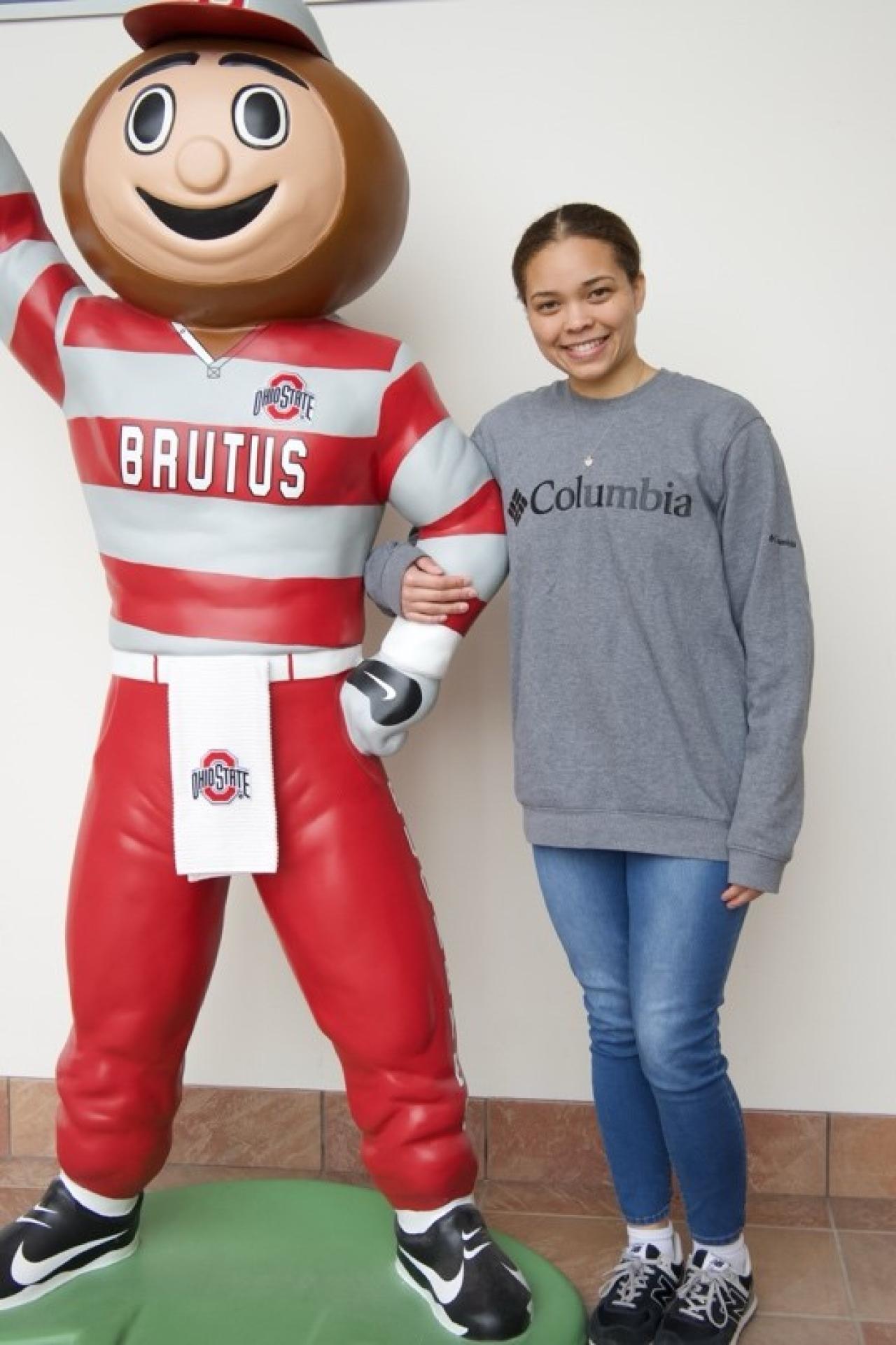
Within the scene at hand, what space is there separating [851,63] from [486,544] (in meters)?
0.91

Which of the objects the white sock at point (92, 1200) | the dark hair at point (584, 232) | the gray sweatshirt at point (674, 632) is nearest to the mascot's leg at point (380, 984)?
the gray sweatshirt at point (674, 632)

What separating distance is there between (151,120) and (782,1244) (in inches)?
64.5

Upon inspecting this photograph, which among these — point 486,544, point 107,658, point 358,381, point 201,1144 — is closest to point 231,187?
point 358,381

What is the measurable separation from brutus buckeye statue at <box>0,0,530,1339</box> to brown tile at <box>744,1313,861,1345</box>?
1.01ft


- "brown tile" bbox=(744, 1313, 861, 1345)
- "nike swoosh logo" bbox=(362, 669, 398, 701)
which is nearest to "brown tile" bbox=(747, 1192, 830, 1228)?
"brown tile" bbox=(744, 1313, 861, 1345)

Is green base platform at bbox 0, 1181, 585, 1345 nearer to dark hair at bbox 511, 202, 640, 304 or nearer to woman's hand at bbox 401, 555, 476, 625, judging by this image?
woman's hand at bbox 401, 555, 476, 625

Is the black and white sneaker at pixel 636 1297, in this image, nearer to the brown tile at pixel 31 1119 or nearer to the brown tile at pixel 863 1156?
the brown tile at pixel 863 1156

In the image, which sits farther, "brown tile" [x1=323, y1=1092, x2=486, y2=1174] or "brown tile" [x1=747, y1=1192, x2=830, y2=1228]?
"brown tile" [x1=323, y1=1092, x2=486, y2=1174]

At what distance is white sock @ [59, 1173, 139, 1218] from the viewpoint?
170 cm

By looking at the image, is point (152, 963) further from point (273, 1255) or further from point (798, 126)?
point (798, 126)

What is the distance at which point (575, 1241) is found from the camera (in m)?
1.92

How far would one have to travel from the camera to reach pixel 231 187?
149 cm

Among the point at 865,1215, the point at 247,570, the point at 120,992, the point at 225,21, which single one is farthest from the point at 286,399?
the point at 865,1215

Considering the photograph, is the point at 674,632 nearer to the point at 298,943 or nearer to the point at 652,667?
the point at 652,667
